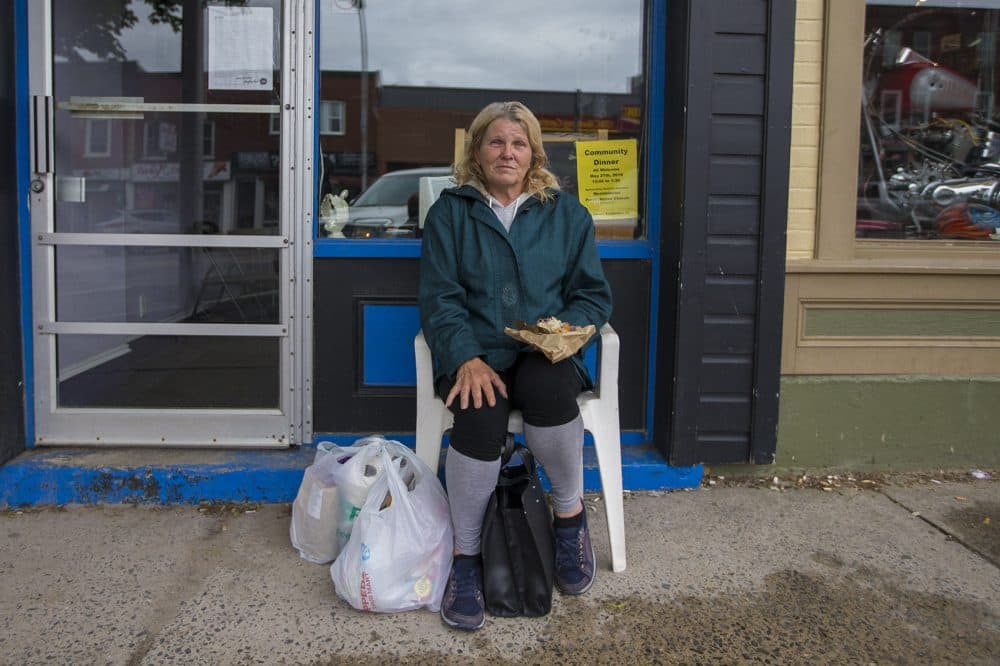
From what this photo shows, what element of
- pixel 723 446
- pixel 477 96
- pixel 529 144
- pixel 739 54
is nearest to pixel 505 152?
pixel 529 144

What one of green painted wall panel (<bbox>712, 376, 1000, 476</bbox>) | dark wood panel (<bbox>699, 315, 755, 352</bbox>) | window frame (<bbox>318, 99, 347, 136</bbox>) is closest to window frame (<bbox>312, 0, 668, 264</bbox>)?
window frame (<bbox>318, 99, 347, 136</bbox>)

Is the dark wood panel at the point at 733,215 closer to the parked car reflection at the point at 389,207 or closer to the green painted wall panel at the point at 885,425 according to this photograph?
the green painted wall panel at the point at 885,425

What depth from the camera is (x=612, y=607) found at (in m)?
2.60

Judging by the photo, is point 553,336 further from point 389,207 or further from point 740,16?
point 740,16

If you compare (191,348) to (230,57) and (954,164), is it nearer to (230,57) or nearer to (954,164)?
(230,57)

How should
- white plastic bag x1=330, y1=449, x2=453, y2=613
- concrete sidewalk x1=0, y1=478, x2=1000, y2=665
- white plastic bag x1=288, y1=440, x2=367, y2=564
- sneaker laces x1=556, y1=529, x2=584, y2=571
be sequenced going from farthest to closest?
white plastic bag x1=288, y1=440, x2=367, y2=564 < sneaker laces x1=556, y1=529, x2=584, y2=571 < white plastic bag x1=330, y1=449, x2=453, y2=613 < concrete sidewalk x1=0, y1=478, x2=1000, y2=665

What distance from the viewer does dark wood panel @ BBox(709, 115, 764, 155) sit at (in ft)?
10.8

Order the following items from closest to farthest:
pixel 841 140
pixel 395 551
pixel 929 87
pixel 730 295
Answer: pixel 395 551
pixel 730 295
pixel 841 140
pixel 929 87

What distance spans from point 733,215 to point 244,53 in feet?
6.75

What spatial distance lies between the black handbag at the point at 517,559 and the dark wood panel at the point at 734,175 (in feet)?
4.92

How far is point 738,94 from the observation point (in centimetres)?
329

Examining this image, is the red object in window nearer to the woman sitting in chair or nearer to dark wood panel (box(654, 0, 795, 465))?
dark wood panel (box(654, 0, 795, 465))

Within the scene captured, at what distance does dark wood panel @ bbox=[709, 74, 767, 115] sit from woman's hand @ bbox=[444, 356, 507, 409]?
4.78ft

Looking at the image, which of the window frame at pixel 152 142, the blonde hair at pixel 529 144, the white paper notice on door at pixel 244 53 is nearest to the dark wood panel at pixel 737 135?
the blonde hair at pixel 529 144
